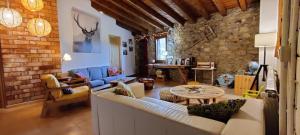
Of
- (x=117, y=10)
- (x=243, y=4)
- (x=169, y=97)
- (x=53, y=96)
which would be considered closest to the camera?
(x=53, y=96)

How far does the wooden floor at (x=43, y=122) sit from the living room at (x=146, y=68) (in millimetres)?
17

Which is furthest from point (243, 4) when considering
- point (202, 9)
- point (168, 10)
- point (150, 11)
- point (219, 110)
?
point (219, 110)

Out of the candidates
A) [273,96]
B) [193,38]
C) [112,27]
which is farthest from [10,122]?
[193,38]

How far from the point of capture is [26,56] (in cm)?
381

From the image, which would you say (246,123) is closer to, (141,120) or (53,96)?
(141,120)

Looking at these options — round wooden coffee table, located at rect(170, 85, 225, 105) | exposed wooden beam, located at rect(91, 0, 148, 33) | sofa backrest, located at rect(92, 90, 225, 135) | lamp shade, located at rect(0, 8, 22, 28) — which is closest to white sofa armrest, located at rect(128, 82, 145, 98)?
round wooden coffee table, located at rect(170, 85, 225, 105)

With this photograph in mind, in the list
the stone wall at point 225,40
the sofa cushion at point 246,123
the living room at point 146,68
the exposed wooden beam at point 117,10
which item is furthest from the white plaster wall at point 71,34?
the sofa cushion at point 246,123

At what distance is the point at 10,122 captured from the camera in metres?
2.82

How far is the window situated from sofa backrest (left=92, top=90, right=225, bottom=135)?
5534 mm

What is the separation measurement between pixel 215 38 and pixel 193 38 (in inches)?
33.7

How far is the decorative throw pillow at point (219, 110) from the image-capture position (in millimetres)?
1237

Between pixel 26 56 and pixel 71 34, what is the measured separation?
1486 millimetres

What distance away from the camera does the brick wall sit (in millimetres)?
3527

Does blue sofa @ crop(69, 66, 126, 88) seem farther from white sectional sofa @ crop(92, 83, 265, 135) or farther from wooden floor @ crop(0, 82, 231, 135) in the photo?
white sectional sofa @ crop(92, 83, 265, 135)
